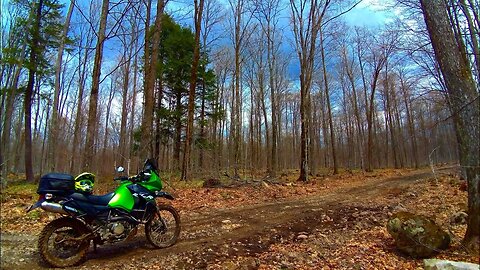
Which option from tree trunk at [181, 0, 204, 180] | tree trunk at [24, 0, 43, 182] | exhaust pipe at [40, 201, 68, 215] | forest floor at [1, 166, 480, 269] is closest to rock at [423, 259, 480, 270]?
forest floor at [1, 166, 480, 269]

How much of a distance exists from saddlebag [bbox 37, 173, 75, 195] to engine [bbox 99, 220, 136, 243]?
2.57 ft

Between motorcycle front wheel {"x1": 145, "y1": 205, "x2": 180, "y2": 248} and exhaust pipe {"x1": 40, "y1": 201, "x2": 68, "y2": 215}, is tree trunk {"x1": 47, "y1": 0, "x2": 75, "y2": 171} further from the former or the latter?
exhaust pipe {"x1": 40, "y1": 201, "x2": 68, "y2": 215}

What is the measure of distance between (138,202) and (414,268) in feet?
14.7

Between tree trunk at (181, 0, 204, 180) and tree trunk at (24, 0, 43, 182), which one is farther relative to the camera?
tree trunk at (24, 0, 43, 182)

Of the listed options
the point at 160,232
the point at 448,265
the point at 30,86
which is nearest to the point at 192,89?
the point at 160,232

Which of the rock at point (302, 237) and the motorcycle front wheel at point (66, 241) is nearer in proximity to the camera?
the motorcycle front wheel at point (66, 241)

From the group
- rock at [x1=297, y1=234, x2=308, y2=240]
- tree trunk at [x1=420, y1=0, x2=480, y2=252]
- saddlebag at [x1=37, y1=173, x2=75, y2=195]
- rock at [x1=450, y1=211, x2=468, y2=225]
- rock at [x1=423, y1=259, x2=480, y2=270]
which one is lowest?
rock at [x1=297, y1=234, x2=308, y2=240]

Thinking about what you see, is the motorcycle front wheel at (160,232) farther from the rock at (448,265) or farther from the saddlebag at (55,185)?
the rock at (448,265)

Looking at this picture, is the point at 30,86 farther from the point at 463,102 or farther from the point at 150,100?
the point at 463,102

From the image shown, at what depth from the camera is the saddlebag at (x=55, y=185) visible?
396cm

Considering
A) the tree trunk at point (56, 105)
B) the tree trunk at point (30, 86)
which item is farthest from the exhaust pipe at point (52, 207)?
the tree trunk at point (30, 86)

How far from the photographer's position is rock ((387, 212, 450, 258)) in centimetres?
418

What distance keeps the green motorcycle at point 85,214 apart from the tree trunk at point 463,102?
4.95 m

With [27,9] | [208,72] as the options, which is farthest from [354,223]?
[27,9]
